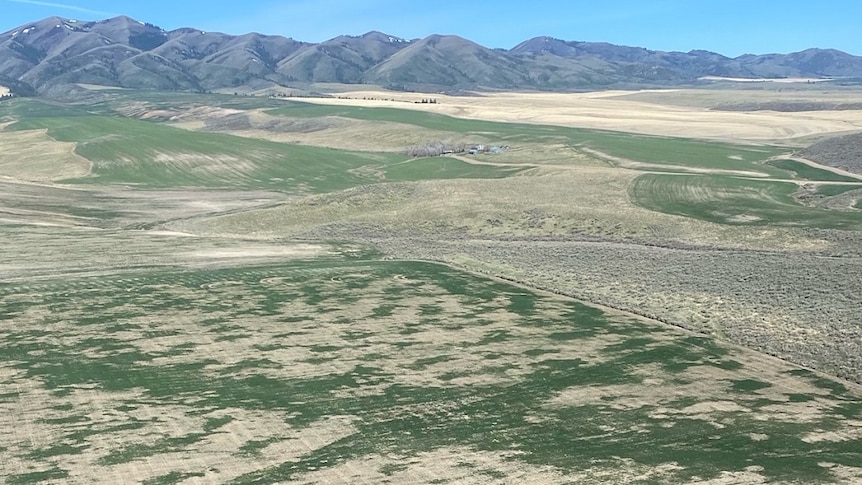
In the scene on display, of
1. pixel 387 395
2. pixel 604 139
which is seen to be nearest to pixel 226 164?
pixel 604 139

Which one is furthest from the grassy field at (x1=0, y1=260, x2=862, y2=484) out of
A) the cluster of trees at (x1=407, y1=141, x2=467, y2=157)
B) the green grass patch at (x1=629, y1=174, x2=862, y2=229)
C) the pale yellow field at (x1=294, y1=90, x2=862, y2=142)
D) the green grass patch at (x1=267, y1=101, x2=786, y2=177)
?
the pale yellow field at (x1=294, y1=90, x2=862, y2=142)

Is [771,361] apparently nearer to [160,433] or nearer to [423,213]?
[160,433]

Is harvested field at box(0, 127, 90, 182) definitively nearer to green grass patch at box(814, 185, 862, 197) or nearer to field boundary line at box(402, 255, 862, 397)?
field boundary line at box(402, 255, 862, 397)

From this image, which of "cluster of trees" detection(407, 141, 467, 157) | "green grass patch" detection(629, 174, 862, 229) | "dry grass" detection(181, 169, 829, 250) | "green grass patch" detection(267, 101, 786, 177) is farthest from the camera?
"cluster of trees" detection(407, 141, 467, 157)

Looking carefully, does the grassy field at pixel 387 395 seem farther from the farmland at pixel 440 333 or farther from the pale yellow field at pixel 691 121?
the pale yellow field at pixel 691 121

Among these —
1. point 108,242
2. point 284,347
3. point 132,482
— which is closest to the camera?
point 132,482

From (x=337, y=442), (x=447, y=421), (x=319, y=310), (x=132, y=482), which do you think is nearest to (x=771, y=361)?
(x=447, y=421)

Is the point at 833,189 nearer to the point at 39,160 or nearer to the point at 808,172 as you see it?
the point at 808,172
